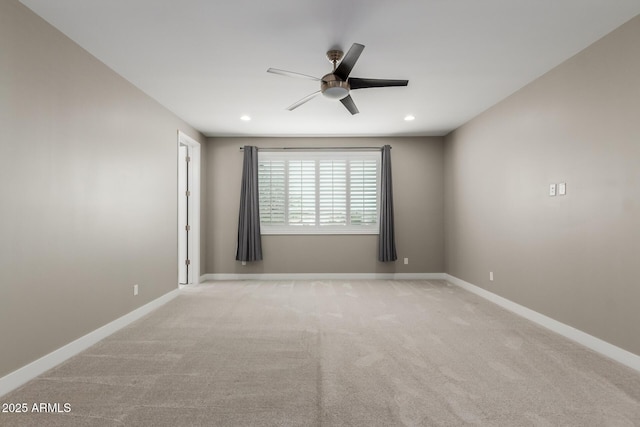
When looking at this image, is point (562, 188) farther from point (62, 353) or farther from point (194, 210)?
point (194, 210)

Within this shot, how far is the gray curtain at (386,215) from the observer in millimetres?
6199

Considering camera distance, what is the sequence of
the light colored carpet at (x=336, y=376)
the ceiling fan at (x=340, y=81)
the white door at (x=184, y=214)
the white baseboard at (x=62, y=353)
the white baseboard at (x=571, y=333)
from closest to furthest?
1. the light colored carpet at (x=336, y=376)
2. the white baseboard at (x=62, y=353)
3. the white baseboard at (x=571, y=333)
4. the ceiling fan at (x=340, y=81)
5. the white door at (x=184, y=214)

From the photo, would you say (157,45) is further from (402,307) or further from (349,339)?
(402,307)

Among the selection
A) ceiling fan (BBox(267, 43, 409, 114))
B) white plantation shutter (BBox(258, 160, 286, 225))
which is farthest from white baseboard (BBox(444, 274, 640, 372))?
white plantation shutter (BBox(258, 160, 286, 225))

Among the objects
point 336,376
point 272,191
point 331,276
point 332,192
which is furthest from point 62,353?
point 332,192

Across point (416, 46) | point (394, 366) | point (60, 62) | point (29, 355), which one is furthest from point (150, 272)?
point (416, 46)

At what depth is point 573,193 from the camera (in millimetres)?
3238

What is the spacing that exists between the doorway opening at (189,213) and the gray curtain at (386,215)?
10.8ft

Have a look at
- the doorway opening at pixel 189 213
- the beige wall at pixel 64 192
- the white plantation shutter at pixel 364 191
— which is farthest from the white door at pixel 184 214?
the white plantation shutter at pixel 364 191

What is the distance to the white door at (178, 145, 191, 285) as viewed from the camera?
19.2 ft

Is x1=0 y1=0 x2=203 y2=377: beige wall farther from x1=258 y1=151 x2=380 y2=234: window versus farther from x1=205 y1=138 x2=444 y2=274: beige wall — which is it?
x1=258 y1=151 x2=380 y2=234: window

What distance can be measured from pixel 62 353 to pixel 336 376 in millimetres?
2219

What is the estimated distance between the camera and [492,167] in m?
4.70

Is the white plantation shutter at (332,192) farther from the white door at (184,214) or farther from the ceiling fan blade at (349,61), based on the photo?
the ceiling fan blade at (349,61)
